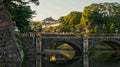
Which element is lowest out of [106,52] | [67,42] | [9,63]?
[106,52]

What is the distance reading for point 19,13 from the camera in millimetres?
41312

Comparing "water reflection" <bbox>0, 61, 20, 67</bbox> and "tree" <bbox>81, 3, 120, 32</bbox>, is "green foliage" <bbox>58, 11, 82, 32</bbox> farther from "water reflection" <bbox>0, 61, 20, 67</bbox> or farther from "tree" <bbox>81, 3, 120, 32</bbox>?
"water reflection" <bbox>0, 61, 20, 67</bbox>

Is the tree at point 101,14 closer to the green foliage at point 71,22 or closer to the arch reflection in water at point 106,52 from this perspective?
the green foliage at point 71,22

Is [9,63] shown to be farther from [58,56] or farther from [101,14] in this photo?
[101,14]

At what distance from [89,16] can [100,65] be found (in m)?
42.1

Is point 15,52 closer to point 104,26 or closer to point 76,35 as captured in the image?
point 76,35

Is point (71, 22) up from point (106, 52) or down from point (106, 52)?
up

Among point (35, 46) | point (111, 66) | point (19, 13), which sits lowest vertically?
point (111, 66)

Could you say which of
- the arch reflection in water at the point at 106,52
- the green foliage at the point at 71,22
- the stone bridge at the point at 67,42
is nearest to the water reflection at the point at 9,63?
the stone bridge at the point at 67,42

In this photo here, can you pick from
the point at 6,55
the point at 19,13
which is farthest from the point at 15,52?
the point at 19,13

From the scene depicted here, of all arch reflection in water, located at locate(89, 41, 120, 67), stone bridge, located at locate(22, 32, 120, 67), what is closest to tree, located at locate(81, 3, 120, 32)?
arch reflection in water, located at locate(89, 41, 120, 67)

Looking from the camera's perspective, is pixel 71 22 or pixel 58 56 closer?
pixel 58 56

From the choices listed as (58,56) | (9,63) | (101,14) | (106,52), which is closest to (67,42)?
(58,56)

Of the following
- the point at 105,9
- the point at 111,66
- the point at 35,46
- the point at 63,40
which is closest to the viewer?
the point at 111,66
